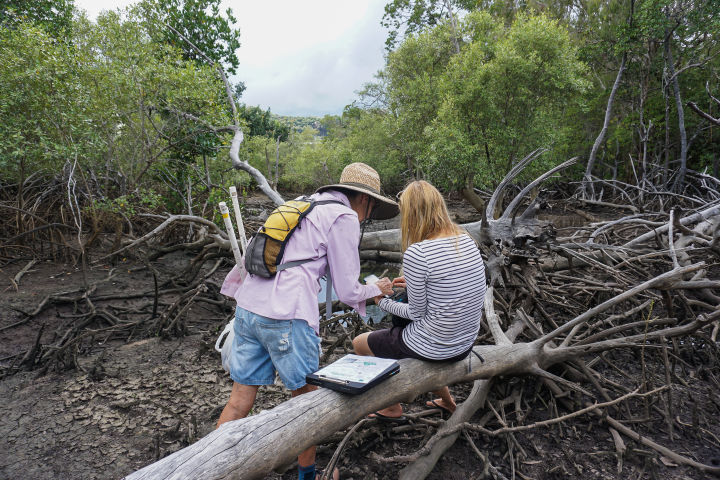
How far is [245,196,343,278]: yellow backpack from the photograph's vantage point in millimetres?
1771

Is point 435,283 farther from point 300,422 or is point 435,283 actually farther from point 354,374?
point 300,422

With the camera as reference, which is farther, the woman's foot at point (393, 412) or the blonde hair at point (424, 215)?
the woman's foot at point (393, 412)

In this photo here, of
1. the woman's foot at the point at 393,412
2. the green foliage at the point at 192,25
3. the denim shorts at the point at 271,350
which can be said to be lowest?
the woman's foot at the point at 393,412

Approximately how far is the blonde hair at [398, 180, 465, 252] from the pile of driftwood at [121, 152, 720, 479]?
27.3 inches

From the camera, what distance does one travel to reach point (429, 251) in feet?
6.21

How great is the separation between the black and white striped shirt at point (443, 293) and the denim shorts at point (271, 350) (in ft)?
1.81

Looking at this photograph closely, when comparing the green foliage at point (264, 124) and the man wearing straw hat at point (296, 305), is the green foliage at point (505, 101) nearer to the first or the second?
the man wearing straw hat at point (296, 305)

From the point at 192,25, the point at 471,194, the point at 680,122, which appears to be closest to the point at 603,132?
the point at 680,122

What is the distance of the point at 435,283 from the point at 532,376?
1.42 meters

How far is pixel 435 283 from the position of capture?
1.91m

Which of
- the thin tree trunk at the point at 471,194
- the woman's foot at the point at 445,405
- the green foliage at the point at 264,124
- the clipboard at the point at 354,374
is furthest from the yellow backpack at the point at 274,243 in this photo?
the green foliage at the point at 264,124

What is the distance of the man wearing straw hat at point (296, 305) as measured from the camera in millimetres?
1762

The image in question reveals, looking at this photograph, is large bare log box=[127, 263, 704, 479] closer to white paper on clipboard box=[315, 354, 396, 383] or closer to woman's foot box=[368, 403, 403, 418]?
white paper on clipboard box=[315, 354, 396, 383]

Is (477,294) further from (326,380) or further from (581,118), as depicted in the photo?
(581,118)
